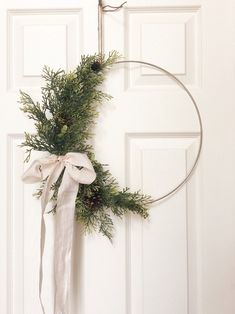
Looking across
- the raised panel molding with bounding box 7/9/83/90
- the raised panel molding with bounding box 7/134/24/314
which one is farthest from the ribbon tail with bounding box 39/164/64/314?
the raised panel molding with bounding box 7/9/83/90

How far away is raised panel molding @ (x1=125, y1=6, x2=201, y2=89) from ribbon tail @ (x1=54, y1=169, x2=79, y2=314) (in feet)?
1.03

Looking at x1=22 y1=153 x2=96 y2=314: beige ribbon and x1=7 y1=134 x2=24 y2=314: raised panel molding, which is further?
x1=7 y1=134 x2=24 y2=314: raised panel molding

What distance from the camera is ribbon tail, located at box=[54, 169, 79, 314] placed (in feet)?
2.33

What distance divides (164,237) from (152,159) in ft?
0.65

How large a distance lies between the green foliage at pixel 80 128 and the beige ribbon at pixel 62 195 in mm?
32

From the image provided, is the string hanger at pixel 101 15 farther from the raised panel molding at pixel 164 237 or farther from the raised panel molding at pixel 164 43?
the raised panel molding at pixel 164 237

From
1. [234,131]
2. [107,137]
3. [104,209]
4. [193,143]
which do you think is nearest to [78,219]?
[104,209]

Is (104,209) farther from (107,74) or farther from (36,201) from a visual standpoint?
(107,74)

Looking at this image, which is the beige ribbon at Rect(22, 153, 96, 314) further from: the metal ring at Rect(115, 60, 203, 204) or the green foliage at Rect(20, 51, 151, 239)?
the metal ring at Rect(115, 60, 203, 204)

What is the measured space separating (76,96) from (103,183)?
214 mm

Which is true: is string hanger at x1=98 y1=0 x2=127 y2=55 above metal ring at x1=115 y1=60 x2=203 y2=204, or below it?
above

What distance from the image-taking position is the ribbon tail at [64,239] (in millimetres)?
711

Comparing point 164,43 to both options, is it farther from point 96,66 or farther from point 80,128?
point 80,128

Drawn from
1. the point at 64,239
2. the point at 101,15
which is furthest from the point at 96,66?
the point at 64,239
